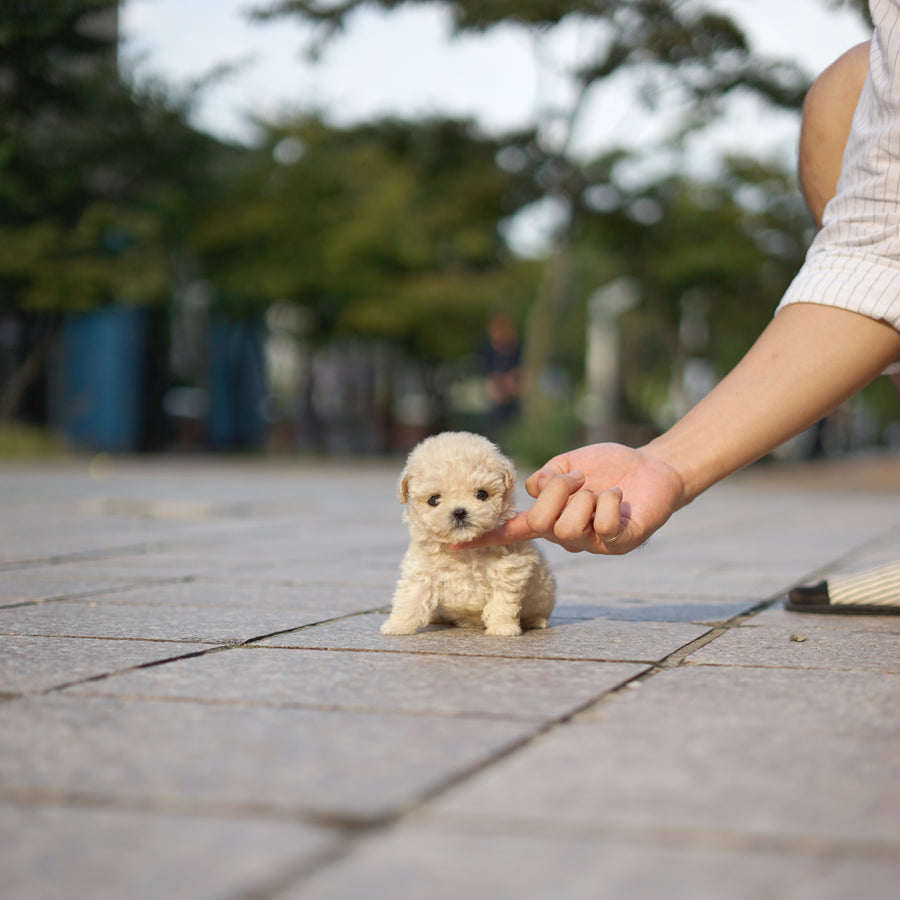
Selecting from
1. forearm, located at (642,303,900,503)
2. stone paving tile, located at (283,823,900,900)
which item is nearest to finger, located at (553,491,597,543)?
forearm, located at (642,303,900,503)

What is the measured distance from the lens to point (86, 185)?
70.4ft

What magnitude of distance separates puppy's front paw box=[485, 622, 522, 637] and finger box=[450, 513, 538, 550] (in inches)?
9.4

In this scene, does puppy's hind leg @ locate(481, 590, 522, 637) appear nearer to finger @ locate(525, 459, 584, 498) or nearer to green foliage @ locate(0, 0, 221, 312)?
finger @ locate(525, 459, 584, 498)

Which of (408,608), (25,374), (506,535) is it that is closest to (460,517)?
(506,535)

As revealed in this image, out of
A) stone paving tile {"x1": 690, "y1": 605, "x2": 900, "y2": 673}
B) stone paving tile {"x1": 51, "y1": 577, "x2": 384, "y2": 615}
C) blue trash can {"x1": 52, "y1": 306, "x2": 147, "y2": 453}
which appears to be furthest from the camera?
blue trash can {"x1": 52, "y1": 306, "x2": 147, "y2": 453}

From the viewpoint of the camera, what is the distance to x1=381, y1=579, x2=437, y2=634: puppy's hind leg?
3680 mm

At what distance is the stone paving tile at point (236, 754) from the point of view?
1.94 m

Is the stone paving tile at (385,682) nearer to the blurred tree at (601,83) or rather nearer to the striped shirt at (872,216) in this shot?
the striped shirt at (872,216)

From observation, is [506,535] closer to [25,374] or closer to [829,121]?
[829,121]

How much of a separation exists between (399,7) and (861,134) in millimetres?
16022

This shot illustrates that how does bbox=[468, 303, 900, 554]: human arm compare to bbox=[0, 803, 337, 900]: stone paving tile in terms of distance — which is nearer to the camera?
bbox=[0, 803, 337, 900]: stone paving tile

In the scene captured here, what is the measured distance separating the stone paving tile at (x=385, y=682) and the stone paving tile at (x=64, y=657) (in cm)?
10

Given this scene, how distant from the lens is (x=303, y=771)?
81.7 inches

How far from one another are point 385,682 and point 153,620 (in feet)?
4.22
